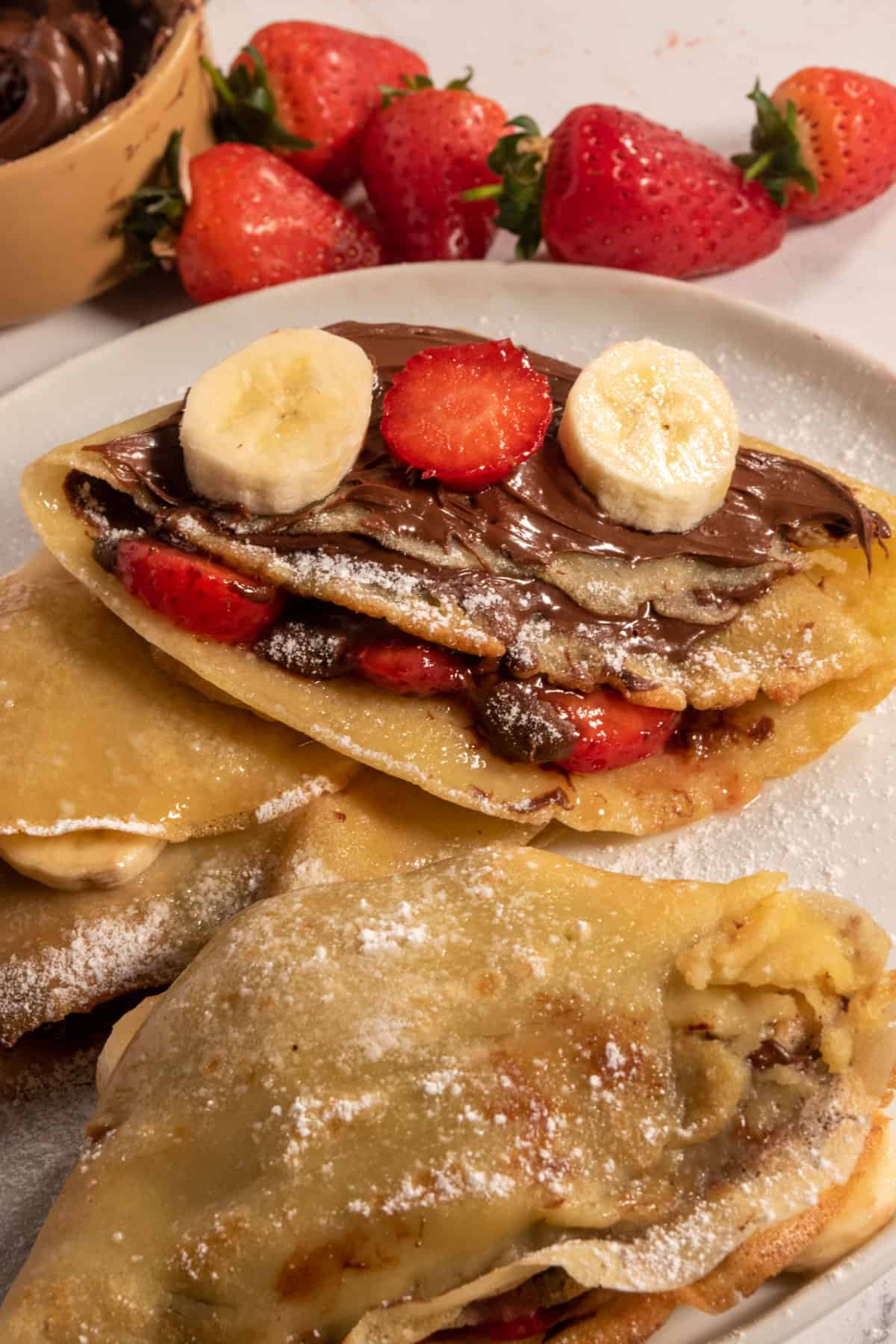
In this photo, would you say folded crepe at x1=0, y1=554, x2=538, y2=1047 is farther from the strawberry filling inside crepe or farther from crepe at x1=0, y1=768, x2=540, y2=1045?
the strawberry filling inside crepe

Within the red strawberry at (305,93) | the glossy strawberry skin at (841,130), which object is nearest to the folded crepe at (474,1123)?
the glossy strawberry skin at (841,130)

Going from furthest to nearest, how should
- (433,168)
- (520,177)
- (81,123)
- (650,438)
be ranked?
(433,168), (520,177), (81,123), (650,438)

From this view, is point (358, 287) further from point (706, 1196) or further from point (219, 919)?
point (706, 1196)

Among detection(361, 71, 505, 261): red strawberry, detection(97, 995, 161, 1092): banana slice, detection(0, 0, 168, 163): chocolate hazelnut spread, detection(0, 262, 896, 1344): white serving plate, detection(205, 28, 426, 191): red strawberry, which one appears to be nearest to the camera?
detection(97, 995, 161, 1092): banana slice

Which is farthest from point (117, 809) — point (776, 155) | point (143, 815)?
point (776, 155)

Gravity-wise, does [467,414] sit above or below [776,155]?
below

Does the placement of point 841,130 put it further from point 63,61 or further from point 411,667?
point 411,667

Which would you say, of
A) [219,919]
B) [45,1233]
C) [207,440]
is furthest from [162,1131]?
[207,440]

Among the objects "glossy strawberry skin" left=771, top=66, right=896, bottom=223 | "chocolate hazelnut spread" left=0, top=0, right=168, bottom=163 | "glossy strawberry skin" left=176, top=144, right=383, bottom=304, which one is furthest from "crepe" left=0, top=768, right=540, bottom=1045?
"glossy strawberry skin" left=771, top=66, right=896, bottom=223
